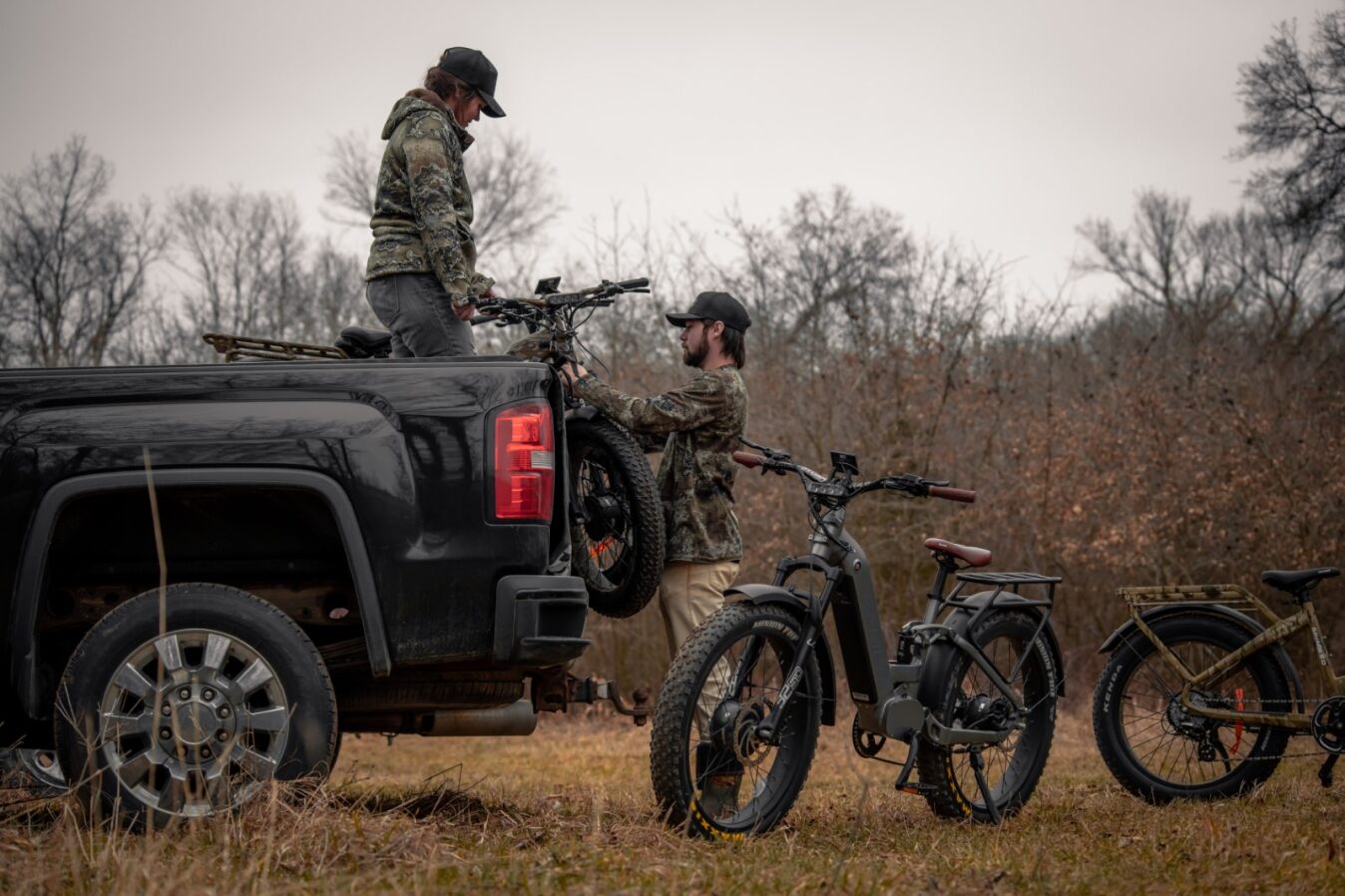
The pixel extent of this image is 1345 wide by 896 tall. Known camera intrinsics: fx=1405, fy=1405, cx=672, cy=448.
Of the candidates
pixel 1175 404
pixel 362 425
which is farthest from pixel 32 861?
pixel 1175 404

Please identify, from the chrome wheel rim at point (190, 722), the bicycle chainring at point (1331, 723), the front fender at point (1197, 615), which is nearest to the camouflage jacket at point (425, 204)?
the chrome wheel rim at point (190, 722)

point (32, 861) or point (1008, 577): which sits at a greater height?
point (1008, 577)

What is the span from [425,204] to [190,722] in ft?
7.49

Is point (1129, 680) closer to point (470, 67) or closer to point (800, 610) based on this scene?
point (800, 610)

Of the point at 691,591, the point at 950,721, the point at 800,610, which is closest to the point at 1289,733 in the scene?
the point at 950,721

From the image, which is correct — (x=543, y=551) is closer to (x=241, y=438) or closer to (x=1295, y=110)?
(x=241, y=438)

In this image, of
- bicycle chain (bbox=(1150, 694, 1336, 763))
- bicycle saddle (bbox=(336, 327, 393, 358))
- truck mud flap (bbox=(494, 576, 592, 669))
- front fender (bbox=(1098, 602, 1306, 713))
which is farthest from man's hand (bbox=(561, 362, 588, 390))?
bicycle chain (bbox=(1150, 694, 1336, 763))

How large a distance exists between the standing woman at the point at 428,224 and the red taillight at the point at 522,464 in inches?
39.7

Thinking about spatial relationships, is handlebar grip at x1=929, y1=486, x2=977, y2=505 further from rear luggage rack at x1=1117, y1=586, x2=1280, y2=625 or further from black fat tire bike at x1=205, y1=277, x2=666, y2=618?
rear luggage rack at x1=1117, y1=586, x2=1280, y2=625

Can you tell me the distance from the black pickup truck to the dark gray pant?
947 mm

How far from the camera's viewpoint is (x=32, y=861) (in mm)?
3951

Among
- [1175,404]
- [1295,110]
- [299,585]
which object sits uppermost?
[1295,110]

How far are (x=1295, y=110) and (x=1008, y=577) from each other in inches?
673

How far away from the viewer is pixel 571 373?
584 centimetres
